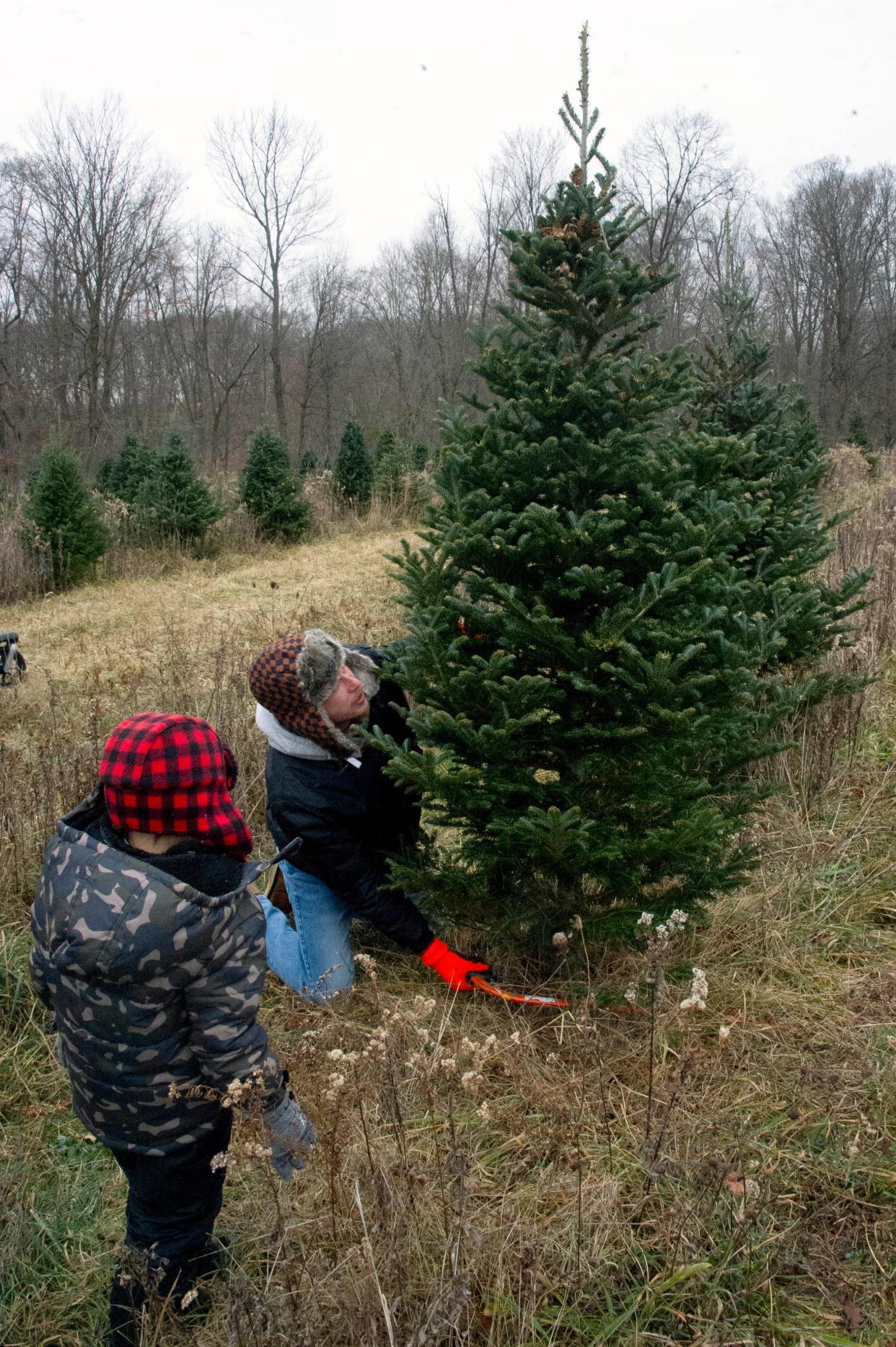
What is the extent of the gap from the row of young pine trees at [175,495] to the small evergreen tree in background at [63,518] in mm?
11

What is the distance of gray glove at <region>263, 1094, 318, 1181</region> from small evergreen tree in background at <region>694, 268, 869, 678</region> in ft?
9.18

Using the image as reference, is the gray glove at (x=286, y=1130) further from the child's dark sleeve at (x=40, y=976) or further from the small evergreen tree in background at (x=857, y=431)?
the small evergreen tree in background at (x=857, y=431)

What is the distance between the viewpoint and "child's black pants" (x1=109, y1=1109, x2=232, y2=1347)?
6.60ft

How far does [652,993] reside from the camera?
108 inches

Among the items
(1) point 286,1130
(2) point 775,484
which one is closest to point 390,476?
(2) point 775,484

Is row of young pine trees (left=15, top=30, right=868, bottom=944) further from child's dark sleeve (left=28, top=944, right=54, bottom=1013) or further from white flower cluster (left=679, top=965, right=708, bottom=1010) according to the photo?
child's dark sleeve (left=28, top=944, right=54, bottom=1013)

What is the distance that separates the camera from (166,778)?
1.88 metres

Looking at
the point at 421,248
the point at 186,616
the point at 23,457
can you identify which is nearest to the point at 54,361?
the point at 23,457

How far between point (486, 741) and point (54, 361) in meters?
31.6

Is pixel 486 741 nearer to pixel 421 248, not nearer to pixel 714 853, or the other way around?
pixel 714 853

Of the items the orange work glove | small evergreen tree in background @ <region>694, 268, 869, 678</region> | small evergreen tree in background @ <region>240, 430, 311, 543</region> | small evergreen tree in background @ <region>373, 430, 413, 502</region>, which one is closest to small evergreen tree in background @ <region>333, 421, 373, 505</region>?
small evergreen tree in background @ <region>373, 430, 413, 502</region>

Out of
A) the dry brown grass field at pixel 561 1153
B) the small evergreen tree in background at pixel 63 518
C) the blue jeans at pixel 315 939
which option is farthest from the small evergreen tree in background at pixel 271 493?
the blue jeans at pixel 315 939

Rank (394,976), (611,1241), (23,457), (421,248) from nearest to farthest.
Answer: (611,1241), (394,976), (23,457), (421,248)

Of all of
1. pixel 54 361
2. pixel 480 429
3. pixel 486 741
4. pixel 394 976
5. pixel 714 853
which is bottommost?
pixel 394 976
